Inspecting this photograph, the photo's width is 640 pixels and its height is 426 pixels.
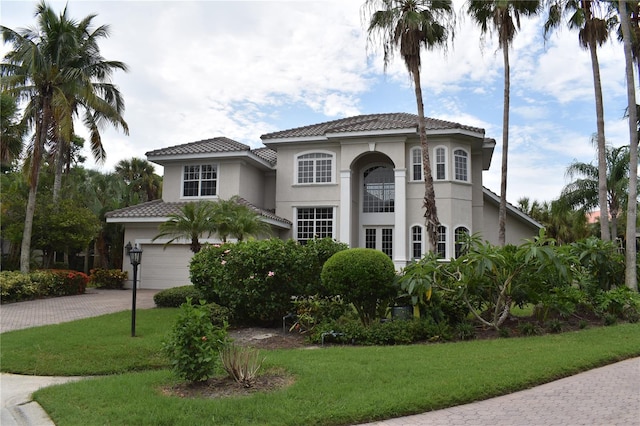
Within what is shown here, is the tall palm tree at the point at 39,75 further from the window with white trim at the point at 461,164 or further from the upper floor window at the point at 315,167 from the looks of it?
the window with white trim at the point at 461,164

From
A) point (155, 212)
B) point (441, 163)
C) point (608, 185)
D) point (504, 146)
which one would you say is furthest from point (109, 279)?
point (608, 185)

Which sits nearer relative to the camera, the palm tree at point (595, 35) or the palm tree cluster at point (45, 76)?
the palm tree at point (595, 35)

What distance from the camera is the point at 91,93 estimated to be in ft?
65.8

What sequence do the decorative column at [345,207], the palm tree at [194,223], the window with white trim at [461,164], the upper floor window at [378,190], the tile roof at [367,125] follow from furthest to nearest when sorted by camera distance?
1. the upper floor window at [378,190]
2. the decorative column at [345,207]
3. the window with white trim at [461,164]
4. the tile roof at [367,125]
5. the palm tree at [194,223]

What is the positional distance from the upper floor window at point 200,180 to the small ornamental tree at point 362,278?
14.0 m

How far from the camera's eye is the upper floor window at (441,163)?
22.5 m

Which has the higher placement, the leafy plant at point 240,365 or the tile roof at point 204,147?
the tile roof at point 204,147


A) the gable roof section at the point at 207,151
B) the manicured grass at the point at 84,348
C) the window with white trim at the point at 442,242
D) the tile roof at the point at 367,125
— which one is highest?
the tile roof at the point at 367,125

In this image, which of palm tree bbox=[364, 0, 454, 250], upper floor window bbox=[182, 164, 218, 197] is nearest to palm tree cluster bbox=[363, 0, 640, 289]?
palm tree bbox=[364, 0, 454, 250]

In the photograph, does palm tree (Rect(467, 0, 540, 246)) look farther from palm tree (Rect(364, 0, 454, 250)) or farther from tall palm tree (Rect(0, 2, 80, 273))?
tall palm tree (Rect(0, 2, 80, 273))

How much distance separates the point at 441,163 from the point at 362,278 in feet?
44.6

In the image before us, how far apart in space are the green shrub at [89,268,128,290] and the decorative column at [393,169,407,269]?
43.1ft

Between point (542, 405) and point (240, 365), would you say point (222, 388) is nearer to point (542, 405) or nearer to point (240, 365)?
point (240, 365)

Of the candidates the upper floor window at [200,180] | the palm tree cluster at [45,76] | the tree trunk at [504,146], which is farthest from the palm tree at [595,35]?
the palm tree cluster at [45,76]
